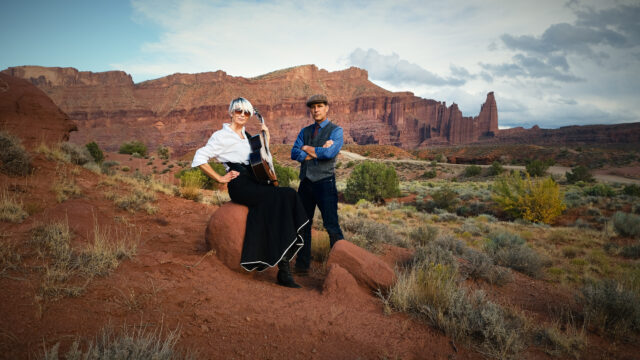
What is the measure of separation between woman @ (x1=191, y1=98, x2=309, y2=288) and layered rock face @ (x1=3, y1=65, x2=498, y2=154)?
10184cm

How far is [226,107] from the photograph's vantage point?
104500 mm

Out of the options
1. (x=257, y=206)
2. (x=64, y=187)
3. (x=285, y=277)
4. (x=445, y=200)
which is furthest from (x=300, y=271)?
(x=445, y=200)

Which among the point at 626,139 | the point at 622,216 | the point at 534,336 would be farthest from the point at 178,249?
the point at 626,139

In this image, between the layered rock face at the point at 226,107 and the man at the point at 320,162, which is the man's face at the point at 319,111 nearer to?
the man at the point at 320,162

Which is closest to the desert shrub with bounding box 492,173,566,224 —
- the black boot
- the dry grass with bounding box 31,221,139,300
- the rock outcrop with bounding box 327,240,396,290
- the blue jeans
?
the rock outcrop with bounding box 327,240,396,290

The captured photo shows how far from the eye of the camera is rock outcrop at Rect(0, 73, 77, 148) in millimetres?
9109

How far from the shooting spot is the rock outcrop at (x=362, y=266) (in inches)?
145

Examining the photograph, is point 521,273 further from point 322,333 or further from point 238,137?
point 238,137

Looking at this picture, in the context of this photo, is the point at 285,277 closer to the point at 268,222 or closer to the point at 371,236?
the point at 268,222

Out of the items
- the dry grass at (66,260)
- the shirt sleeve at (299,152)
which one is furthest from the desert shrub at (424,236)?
the dry grass at (66,260)

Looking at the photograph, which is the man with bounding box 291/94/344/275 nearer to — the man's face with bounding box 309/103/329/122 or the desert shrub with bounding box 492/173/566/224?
the man's face with bounding box 309/103/329/122

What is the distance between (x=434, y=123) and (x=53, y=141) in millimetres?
139206

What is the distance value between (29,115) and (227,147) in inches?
410

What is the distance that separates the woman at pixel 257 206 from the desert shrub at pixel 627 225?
38.7 ft
